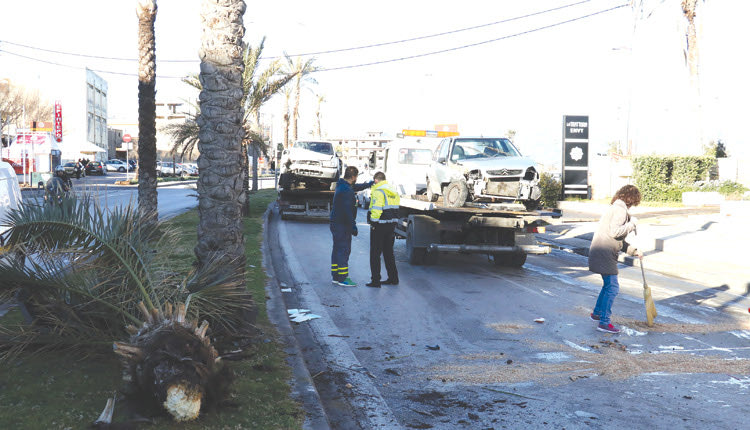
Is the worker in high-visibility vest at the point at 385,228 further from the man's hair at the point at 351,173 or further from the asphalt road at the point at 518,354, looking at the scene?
the man's hair at the point at 351,173

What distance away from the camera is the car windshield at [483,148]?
1286cm

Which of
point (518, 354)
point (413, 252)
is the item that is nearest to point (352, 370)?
point (518, 354)

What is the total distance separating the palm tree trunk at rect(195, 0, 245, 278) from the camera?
6.54m

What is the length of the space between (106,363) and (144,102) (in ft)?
34.5

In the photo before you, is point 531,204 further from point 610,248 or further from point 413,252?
point 610,248

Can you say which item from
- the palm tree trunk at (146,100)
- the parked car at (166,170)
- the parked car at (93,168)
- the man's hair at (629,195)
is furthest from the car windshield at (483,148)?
the parked car at (166,170)

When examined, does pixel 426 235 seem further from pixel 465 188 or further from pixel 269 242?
pixel 269 242

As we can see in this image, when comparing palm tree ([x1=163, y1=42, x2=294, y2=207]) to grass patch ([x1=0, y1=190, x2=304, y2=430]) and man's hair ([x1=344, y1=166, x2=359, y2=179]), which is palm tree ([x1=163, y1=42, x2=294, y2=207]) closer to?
man's hair ([x1=344, y1=166, x2=359, y2=179])

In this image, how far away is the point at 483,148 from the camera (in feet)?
42.7

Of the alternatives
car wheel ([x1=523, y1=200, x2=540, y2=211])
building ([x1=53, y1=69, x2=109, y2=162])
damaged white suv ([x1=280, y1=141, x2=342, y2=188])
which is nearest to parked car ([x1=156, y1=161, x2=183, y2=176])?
building ([x1=53, y1=69, x2=109, y2=162])

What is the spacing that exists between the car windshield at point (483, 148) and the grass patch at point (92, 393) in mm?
7865

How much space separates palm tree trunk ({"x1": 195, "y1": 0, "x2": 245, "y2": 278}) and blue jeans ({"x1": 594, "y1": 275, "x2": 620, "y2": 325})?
4.23m

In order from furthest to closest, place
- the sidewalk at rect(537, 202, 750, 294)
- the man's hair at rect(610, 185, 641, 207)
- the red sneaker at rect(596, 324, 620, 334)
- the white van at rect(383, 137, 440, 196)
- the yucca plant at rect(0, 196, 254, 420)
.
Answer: the white van at rect(383, 137, 440, 196) < the sidewalk at rect(537, 202, 750, 294) < the man's hair at rect(610, 185, 641, 207) < the red sneaker at rect(596, 324, 620, 334) < the yucca plant at rect(0, 196, 254, 420)

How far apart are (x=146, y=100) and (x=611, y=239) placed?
10868 millimetres
